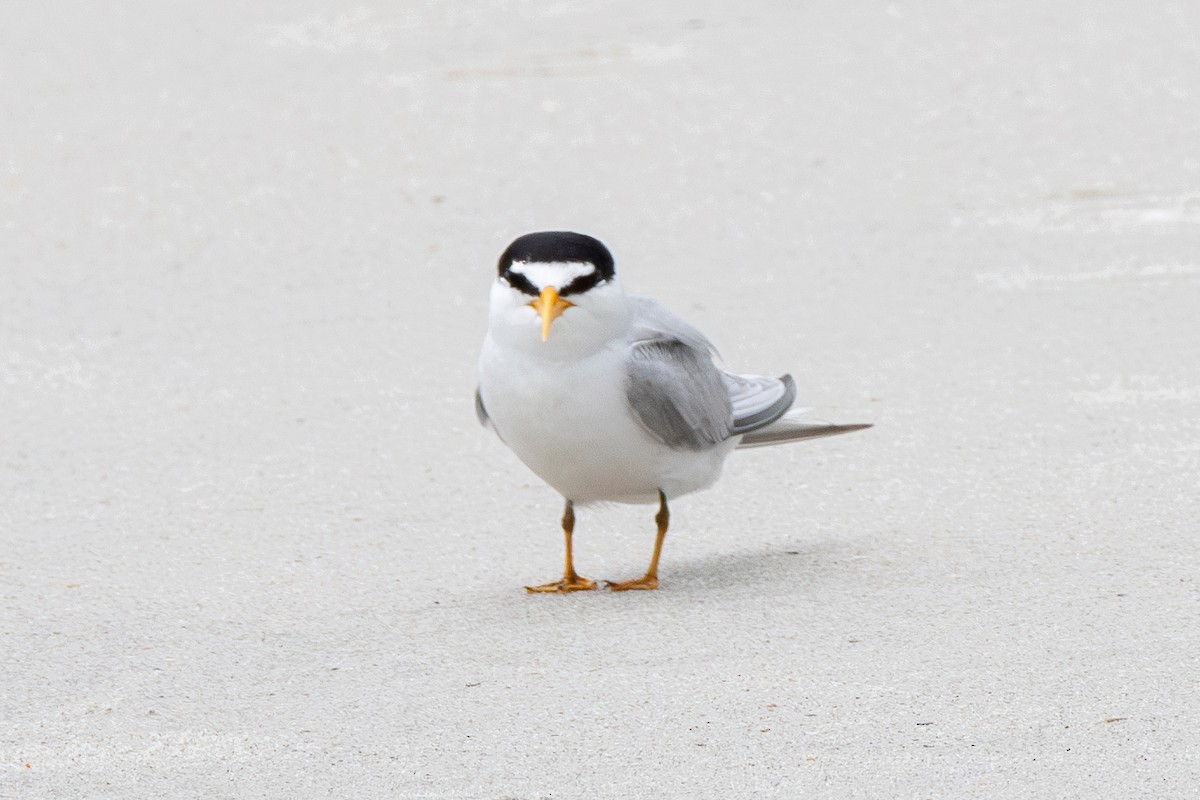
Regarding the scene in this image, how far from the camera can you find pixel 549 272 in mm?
3764

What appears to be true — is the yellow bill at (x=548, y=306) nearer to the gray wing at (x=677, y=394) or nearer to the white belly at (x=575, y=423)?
the white belly at (x=575, y=423)

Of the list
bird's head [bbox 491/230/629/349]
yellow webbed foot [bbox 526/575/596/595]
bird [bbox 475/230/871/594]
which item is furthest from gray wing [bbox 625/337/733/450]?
yellow webbed foot [bbox 526/575/596/595]

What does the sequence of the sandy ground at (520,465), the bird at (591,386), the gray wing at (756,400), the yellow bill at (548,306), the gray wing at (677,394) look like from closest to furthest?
1. the sandy ground at (520,465)
2. the yellow bill at (548,306)
3. the bird at (591,386)
4. the gray wing at (677,394)
5. the gray wing at (756,400)

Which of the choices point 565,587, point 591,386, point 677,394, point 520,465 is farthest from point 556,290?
point 520,465

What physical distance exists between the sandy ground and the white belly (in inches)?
11.2

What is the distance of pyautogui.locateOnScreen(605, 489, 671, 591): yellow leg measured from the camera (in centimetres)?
409

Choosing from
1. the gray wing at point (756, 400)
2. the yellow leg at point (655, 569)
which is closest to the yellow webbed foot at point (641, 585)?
the yellow leg at point (655, 569)

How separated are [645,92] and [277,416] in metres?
3.65

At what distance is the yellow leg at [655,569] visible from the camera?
13.4ft

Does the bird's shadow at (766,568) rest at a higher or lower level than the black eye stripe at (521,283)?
lower

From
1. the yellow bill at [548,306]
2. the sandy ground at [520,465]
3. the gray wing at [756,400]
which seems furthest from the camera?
the gray wing at [756,400]

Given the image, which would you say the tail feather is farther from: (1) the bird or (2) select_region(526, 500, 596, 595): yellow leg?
(2) select_region(526, 500, 596, 595): yellow leg

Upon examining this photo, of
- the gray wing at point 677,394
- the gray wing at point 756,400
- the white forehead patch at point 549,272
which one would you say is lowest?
the gray wing at point 756,400

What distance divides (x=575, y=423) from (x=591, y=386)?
0.29 feet
